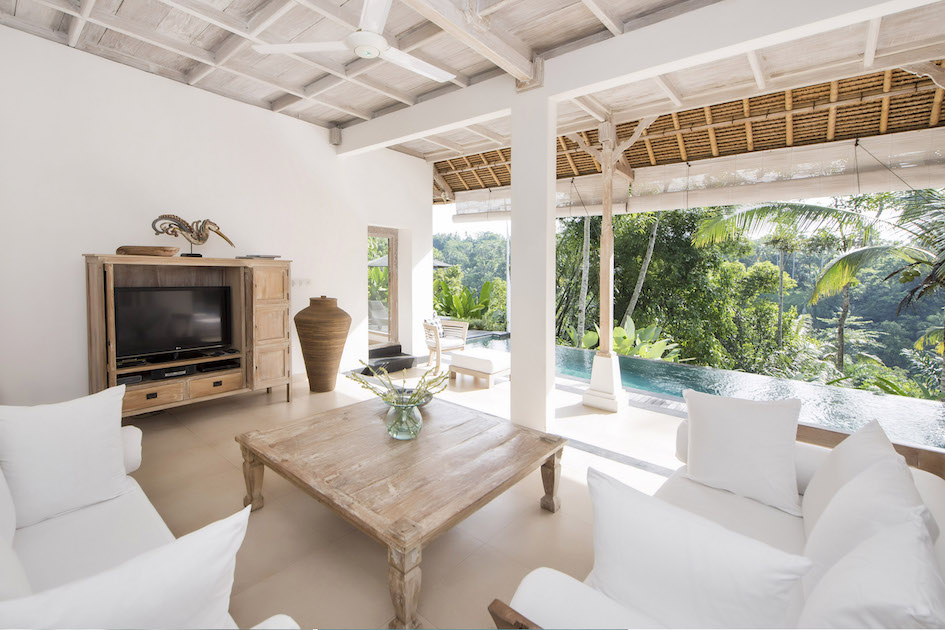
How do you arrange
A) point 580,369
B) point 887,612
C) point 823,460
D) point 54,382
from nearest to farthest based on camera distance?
1. point 887,612
2. point 823,460
3. point 54,382
4. point 580,369

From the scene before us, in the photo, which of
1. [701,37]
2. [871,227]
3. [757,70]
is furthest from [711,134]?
[871,227]

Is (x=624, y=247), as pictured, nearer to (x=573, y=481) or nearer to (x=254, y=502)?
(x=573, y=481)

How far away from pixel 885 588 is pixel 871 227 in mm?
9373

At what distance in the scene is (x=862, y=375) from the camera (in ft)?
33.3

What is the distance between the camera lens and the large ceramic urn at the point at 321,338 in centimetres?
523

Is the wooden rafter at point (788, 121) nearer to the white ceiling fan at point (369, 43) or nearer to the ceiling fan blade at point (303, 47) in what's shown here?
the white ceiling fan at point (369, 43)

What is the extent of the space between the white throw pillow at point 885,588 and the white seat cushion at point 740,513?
0.73 meters

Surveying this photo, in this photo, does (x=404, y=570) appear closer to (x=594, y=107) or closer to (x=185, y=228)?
(x=185, y=228)

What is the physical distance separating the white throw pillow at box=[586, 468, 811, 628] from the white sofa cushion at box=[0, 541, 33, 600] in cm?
149

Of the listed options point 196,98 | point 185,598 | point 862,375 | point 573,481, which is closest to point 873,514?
point 185,598

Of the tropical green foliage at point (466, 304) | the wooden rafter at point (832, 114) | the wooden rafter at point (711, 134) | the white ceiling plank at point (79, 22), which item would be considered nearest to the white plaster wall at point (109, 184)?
the white ceiling plank at point (79, 22)

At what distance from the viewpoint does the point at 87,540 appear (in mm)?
1715

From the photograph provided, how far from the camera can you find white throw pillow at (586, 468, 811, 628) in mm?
1060

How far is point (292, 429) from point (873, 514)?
278cm
